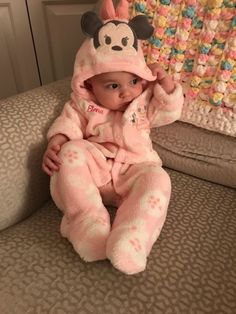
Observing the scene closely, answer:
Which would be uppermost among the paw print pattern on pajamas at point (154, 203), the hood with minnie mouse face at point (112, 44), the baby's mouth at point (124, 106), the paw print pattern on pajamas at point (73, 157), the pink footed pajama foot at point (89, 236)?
the hood with minnie mouse face at point (112, 44)

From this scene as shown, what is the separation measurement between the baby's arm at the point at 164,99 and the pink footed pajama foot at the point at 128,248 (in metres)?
0.31

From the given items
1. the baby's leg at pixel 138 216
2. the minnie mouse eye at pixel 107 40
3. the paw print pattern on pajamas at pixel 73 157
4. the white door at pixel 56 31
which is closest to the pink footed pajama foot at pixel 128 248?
the baby's leg at pixel 138 216

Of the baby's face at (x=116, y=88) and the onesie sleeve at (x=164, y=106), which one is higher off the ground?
the baby's face at (x=116, y=88)

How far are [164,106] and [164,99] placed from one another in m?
0.02

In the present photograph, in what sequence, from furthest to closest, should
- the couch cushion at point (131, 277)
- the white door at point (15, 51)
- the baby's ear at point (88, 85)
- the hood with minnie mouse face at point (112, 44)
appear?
1. the white door at point (15, 51)
2. the baby's ear at point (88, 85)
3. the hood with minnie mouse face at point (112, 44)
4. the couch cushion at point (131, 277)

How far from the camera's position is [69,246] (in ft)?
2.27

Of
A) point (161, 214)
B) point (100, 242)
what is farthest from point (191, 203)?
point (100, 242)

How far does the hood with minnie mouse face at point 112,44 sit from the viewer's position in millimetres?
725

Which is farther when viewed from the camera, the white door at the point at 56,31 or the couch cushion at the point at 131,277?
the white door at the point at 56,31

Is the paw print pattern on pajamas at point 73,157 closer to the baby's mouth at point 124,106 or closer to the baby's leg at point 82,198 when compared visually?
the baby's leg at point 82,198

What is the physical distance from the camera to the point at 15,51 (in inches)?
52.5

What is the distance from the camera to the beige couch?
59cm

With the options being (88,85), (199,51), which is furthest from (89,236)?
(199,51)

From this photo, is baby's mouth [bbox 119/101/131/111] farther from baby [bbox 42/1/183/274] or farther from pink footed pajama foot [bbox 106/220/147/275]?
pink footed pajama foot [bbox 106/220/147/275]
